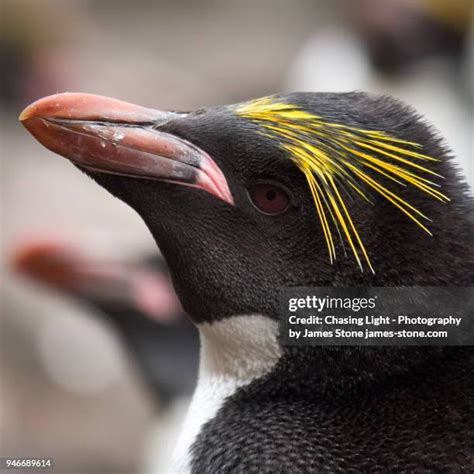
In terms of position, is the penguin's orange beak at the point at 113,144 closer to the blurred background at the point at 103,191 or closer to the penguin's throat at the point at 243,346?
the penguin's throat at the point at 243,346

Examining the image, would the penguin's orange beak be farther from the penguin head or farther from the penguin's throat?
the penguin's throat

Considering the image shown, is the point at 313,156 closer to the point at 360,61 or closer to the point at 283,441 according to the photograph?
the point at 283,441

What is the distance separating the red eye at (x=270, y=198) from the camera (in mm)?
988

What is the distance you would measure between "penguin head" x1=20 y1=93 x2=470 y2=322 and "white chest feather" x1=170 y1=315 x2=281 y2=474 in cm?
1

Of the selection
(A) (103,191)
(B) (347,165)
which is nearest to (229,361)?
(B) (347,165)

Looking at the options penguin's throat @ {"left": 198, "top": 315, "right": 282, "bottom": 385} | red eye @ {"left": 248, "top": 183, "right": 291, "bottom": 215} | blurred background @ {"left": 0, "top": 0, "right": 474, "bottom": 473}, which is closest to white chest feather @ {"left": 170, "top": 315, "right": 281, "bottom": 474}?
penguin's throat @ {"left": 198, "top": 315, "right": 282, "bottom": 385}

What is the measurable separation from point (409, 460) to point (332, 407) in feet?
0.31

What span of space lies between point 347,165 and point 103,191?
267cm

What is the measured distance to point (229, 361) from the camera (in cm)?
104

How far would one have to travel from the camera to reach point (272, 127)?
0.99 metres

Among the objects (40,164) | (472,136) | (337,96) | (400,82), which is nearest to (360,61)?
(400,82)

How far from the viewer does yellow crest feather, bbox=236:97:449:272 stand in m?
0.96

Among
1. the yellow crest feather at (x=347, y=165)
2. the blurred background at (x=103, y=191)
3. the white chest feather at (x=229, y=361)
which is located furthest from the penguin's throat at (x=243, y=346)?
the blurred background at (x=103, y=191)

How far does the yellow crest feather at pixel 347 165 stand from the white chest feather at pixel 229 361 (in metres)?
0.11
